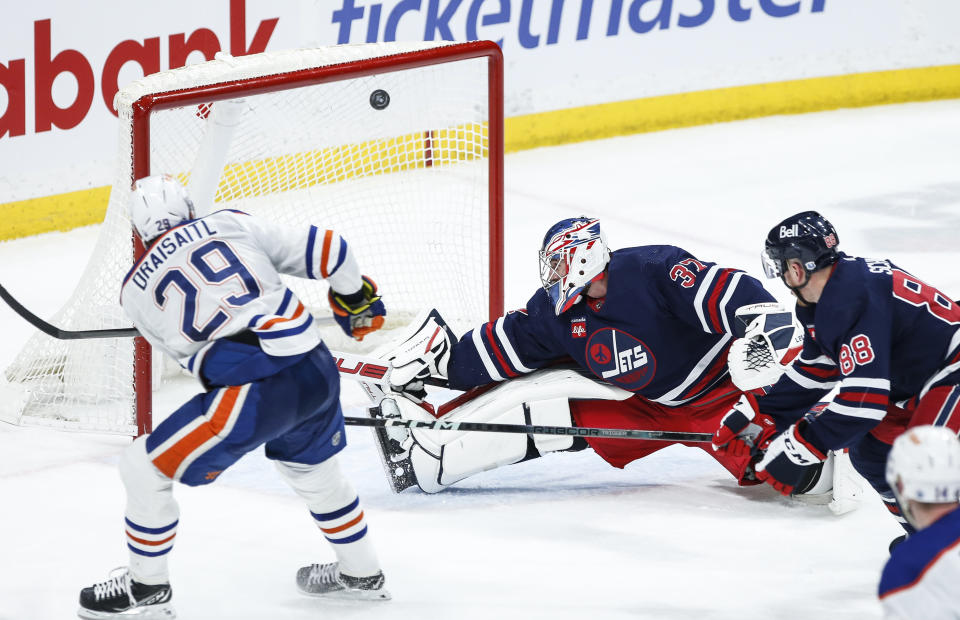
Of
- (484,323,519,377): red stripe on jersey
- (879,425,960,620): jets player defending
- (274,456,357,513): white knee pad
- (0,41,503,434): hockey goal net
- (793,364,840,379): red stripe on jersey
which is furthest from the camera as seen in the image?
(0,41,503,434): hockey goal net

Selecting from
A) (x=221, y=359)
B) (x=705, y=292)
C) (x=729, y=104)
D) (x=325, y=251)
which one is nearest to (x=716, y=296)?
(x=705, y=292)

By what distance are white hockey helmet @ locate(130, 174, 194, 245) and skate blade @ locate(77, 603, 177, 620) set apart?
2.55 feet

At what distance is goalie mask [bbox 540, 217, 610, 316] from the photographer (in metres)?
3.56

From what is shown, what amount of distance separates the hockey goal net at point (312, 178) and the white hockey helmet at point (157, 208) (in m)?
0.93

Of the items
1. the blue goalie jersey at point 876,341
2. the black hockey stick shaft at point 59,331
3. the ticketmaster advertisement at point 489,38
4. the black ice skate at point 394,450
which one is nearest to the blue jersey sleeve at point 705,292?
the blue goalie jersey at point 876,341

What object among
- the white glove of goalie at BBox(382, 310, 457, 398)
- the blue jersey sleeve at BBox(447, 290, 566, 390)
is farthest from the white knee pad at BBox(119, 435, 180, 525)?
the blue jersey sleeve at BBox(447, 290, 566, 390)

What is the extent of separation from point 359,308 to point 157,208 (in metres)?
0.47

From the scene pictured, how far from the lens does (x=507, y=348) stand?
3812mm

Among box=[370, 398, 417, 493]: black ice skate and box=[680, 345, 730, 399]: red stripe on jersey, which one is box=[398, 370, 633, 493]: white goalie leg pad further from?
box=[680, 345, 730, 399]: red stripe on jersey

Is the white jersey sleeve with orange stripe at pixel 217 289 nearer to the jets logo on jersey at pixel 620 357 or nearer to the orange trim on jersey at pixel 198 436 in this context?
the orange trim on jersey at pixel 198 436

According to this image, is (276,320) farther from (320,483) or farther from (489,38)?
(489,38)

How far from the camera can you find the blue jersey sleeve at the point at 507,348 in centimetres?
376

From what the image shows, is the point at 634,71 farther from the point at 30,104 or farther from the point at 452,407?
the point at 452,407

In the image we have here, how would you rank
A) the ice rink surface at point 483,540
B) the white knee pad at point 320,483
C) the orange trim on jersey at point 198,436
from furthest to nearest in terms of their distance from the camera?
the ice rink surface at point 483,540 → the white knee pad at point 320,483 → the orange trim on jersey at point 198,436
